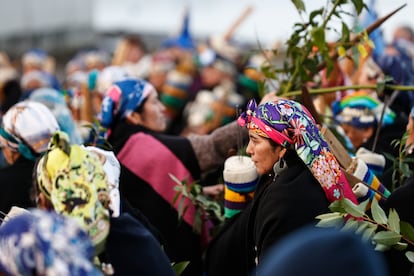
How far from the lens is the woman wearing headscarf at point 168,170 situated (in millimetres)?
5418

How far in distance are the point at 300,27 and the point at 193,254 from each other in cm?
143

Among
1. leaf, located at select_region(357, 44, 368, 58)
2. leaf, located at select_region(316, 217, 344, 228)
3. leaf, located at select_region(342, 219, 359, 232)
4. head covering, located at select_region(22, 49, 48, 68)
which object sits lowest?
head covering, located at select_region(22, 49, 48, 68)

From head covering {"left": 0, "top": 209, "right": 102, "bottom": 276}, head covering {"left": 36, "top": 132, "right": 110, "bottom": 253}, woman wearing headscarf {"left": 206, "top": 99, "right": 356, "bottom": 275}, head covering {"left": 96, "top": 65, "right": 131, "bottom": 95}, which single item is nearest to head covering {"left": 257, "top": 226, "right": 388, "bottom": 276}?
head covering {"left": 0, "top": 209, "right": 102, "bottom": 276}

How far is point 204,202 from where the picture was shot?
17.3ft

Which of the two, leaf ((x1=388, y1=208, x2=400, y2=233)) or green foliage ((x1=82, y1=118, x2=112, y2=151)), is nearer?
leaf ((x1=388, y1=208, x2=400, y2=233))

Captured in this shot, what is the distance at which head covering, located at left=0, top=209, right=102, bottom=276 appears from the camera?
8.41 ft

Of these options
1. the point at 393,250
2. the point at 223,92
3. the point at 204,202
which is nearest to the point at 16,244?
the point at 393,250

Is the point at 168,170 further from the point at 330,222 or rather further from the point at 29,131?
the point at 330,222

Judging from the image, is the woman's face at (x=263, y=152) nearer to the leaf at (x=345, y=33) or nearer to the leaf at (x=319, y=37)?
the leaf at (x=319, y=37)

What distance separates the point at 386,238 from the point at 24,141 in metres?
2.18

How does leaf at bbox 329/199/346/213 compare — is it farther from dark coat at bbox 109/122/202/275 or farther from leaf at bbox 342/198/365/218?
dark coat at bbox 109/122/202/275

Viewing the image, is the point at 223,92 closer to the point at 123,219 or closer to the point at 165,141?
the point at 165,141

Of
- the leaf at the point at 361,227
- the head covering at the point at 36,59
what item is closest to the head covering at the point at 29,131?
the leaf at the point at 361,227

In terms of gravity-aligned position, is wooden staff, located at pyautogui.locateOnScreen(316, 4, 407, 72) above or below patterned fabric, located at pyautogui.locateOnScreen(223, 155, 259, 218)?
above
